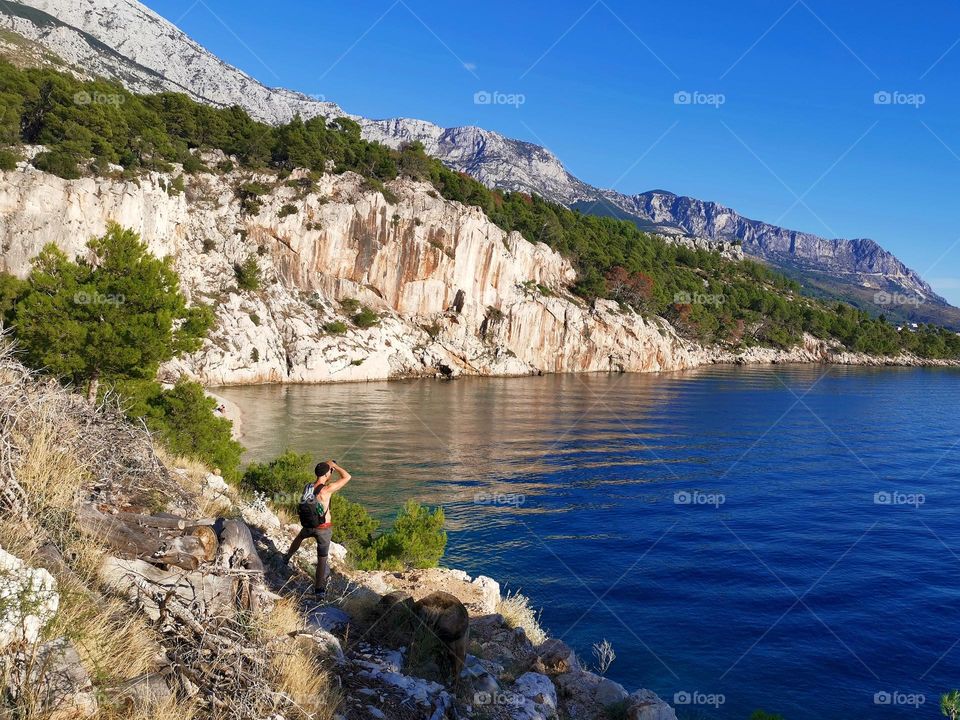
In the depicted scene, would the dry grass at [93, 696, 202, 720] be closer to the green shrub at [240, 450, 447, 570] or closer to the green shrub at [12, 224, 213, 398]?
the green shrub at [240, 450, 447, 570]

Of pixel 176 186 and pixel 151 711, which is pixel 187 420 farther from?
pixel 176 186

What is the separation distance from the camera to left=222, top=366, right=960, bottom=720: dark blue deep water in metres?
13.7

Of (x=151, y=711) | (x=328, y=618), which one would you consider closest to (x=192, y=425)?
(x=328, y=618)

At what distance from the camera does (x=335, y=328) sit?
62.3m

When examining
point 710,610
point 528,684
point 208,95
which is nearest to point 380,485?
point 710,610

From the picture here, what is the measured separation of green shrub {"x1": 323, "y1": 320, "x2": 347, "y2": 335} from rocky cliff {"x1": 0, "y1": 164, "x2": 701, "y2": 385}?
0.38 feet

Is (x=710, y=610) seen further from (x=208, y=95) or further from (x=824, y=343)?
A: (x=208, y=95)

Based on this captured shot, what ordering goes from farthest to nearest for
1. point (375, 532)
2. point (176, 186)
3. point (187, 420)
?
point (176, 186) → point (187, 420) → point (375, 532)

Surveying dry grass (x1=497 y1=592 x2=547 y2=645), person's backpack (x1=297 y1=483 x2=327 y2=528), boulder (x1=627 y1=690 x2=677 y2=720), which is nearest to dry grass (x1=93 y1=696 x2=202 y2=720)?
person's backpack (x1=297 y1=483 x2=327 y2=528)

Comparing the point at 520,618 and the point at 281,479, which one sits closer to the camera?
the point at 520,618

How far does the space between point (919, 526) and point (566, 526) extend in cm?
1332

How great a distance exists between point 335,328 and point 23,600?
194ft

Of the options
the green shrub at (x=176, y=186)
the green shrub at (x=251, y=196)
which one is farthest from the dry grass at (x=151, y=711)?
the green shrub at (x=251, y=196)

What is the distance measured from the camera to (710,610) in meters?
16.0
